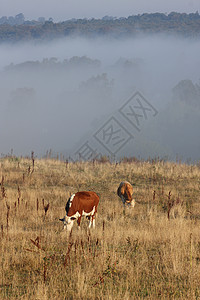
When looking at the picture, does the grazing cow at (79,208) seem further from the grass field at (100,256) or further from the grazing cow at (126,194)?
the grazing cow at (126,194)

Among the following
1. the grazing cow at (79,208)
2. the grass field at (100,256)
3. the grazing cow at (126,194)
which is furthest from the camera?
the grazing cow at (126,194)

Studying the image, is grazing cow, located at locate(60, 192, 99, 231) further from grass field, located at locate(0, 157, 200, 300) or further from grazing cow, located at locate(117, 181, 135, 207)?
grazing cow, located at locate(117, 181, 135, 207)

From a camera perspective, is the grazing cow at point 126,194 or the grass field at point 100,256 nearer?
the grass field at point 100,256

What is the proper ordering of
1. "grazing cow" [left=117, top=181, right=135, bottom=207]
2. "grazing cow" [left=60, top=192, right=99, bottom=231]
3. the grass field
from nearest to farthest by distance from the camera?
1. the grass field
2. "grazing cow" [left=60, top=192, right=99, bottom=231]
3. "grazing cow" [left=117, top=181, right=135, bottom=207]

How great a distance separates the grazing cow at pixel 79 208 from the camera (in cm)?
837

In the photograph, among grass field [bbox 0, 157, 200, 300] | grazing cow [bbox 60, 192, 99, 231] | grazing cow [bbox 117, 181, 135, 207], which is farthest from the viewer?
grazing cow [bbox 117, 181, 135, 207]

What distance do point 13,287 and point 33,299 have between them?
73 cm

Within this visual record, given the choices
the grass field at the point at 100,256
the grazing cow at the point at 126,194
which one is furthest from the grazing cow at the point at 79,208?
the grazing cow at the point at 126,194

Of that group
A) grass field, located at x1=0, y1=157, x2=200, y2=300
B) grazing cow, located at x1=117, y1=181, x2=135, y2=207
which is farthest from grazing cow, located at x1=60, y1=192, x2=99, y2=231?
grazing cow, located at x1=117, y1=181, x2=135, y2=207

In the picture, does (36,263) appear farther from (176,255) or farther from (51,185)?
(51,185)

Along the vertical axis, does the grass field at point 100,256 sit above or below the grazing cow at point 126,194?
below

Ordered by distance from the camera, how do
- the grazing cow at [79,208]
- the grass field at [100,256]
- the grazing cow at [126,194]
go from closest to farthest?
the grass field at [100,256] < the grazing cow at [79,208] < the grazing cow at [126,194]

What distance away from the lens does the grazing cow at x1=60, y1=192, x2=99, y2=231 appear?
837cm

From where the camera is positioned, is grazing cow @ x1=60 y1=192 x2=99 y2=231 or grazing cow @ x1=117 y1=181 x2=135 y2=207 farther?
grazing cow @ x1=117 y1=181 x2=135 y2=207
